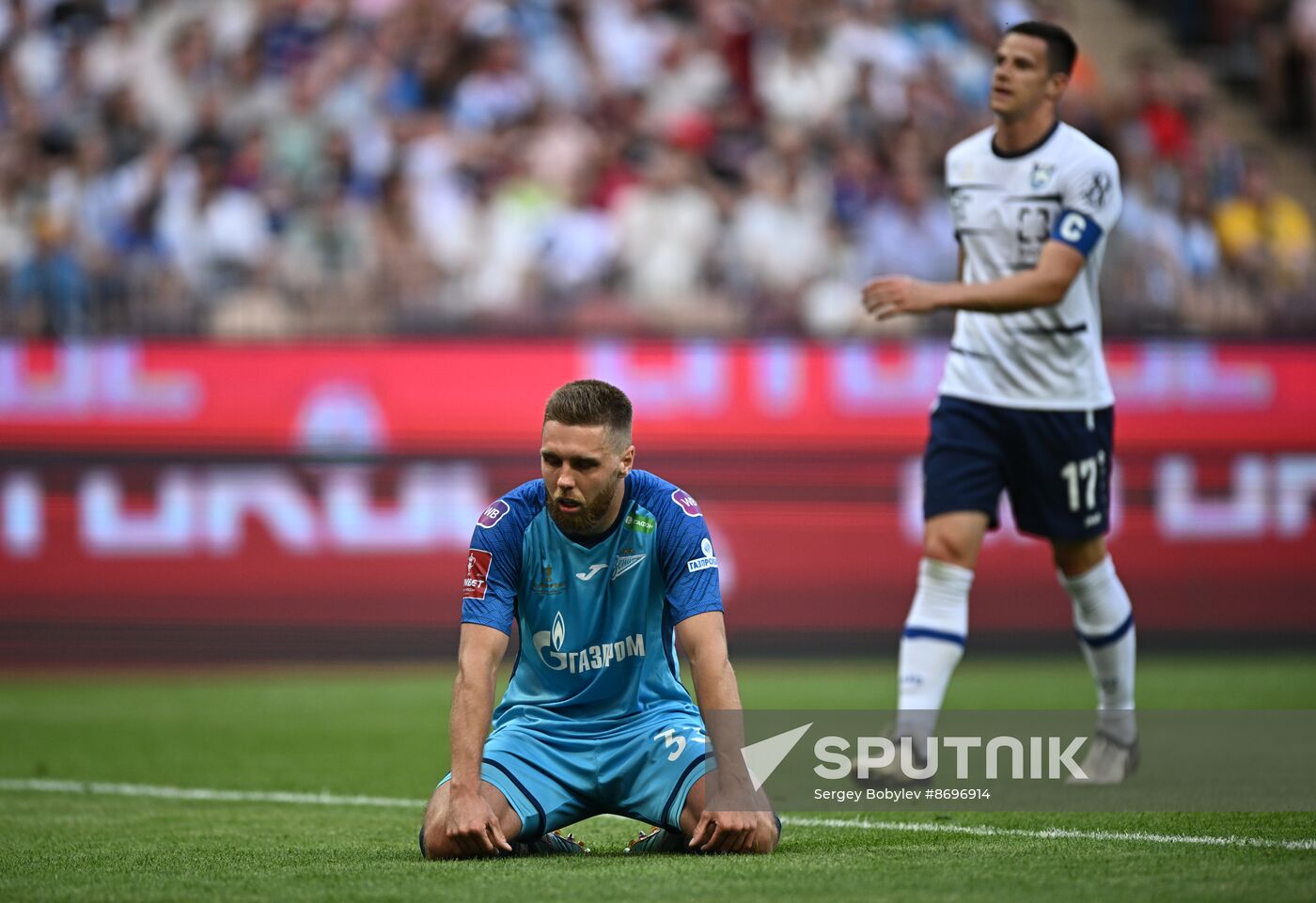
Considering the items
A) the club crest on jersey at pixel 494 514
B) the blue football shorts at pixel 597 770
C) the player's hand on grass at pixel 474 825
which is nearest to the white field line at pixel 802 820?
the blue football shorts at pixel 597 770

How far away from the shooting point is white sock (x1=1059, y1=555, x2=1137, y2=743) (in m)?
7.56

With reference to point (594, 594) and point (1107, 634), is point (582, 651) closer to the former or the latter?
point (594, 594)

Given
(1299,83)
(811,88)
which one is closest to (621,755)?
(811,88)

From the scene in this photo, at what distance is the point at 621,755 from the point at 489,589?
653 millimetres

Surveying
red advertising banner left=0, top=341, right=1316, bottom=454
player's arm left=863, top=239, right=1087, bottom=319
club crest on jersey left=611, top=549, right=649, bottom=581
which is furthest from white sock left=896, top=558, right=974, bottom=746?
red advertising banner left=0, top=341, right=1316, bottom=454

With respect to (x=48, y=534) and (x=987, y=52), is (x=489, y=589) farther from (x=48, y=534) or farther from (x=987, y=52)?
(x=987, y=52)

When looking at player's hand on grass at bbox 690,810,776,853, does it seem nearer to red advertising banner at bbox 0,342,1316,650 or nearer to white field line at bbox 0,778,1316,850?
white field line at bbox 0,778,1316,850

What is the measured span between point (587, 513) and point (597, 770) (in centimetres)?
79

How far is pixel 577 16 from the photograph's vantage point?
1662 centimetres

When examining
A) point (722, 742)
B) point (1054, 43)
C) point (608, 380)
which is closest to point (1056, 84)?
point (1054, 43)

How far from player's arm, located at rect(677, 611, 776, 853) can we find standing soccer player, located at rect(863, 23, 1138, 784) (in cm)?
172

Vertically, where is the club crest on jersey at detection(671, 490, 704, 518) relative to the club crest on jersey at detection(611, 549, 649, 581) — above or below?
above

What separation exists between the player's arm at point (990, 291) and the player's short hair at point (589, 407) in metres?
1.66

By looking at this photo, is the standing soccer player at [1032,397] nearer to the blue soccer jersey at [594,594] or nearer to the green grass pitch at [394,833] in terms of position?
the green grass pitch at [394,833]
